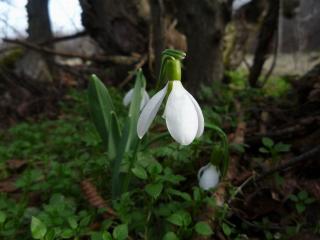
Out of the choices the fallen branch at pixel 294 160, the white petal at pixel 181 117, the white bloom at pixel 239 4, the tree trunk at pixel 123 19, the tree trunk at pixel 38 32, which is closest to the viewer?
the white petal at pixel 181 117

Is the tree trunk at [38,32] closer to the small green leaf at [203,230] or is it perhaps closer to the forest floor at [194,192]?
the forest floor at [194,192]

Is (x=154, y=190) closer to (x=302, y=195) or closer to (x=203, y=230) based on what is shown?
(x=203, y=230)

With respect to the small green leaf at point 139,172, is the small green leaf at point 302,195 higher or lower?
lower

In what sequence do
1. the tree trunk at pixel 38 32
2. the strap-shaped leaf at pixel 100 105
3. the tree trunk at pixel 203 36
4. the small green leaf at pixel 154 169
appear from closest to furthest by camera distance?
1. the small green leaf at pixel 154 169
2. the strap-shaped leaf at pixel 100 105
3. the tree trunk at pixel 203 36
4. the tree trunk at pixel 38 32

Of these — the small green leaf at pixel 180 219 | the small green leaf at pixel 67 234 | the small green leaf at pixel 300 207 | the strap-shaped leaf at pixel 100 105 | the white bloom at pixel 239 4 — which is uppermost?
the white bloom at pixel 239 4

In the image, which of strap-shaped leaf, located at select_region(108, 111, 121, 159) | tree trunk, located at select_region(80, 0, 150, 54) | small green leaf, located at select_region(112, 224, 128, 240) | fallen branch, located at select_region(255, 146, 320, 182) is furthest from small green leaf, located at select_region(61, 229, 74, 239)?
tree trunk, located at select_region(80, 0, 150, 54)

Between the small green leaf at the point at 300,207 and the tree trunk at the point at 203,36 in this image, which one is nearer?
the small green leaf at the point at 300,207

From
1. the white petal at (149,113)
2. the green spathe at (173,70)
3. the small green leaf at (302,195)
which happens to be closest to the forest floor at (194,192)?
the small green leaf at (302,195)
